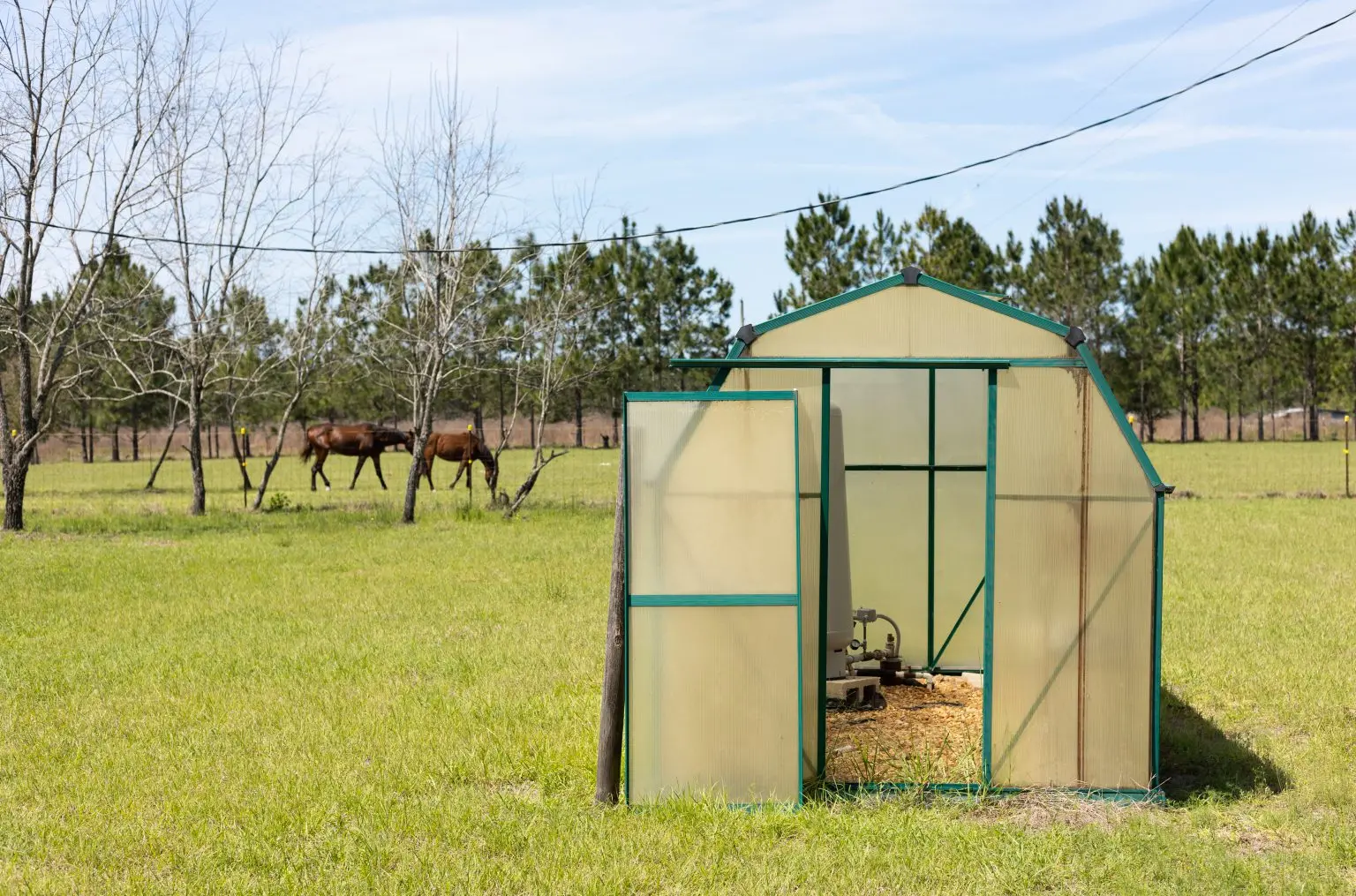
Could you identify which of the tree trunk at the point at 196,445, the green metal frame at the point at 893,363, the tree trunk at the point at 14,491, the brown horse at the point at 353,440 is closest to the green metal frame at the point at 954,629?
the green metal frame at the point at 893,363

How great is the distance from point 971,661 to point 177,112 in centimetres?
1730

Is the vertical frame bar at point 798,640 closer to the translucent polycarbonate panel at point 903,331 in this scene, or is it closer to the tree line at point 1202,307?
the translucent polycarbonate panel at point 903,331

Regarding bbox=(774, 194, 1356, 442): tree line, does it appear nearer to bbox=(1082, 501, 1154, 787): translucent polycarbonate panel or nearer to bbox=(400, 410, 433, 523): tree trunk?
bbox=(400, 410, 433, 523): tree trunk

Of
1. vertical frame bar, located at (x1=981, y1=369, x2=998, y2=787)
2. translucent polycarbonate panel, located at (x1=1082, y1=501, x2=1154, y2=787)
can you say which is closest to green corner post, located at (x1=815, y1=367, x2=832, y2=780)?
vertical frame bar, located at (x1=981, y1=369, x2=998, y2=787)

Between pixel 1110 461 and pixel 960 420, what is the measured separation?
3.06 meters

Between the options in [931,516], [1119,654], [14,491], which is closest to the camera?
[1119,654]

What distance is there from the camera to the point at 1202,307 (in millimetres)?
61688

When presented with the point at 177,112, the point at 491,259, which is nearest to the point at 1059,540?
the point at 491,259

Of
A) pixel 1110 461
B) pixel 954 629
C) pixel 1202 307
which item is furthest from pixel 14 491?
pixel 1202 307

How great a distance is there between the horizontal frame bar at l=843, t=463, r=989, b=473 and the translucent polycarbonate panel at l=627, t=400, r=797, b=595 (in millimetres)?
3474

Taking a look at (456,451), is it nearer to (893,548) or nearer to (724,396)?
(893,548)

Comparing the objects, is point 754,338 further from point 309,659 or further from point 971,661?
point 309,659

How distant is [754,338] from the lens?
7648mm

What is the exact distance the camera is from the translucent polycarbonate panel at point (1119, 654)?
255 inches
